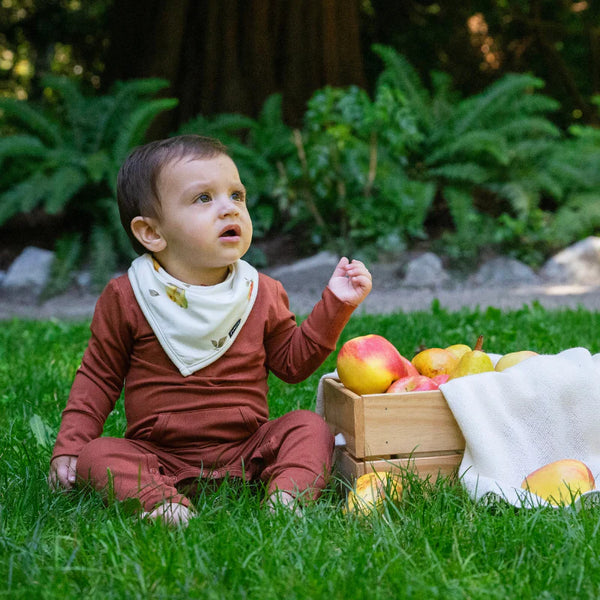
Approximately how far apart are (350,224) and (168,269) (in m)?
5.56

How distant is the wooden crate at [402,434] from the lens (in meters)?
2.18

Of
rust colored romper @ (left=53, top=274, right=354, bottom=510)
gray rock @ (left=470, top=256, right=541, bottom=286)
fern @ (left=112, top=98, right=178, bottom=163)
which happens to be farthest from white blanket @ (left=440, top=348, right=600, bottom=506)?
fern @ (left=112, top=98, right=178, bottom=163)

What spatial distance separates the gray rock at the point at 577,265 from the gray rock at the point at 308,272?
2.18 metres

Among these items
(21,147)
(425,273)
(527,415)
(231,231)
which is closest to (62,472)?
(231,231)

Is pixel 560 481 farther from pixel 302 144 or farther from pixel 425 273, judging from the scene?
pixel 302 144

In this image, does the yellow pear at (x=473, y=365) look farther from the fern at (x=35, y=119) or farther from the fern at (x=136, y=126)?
the fern at (x=35, y=119)

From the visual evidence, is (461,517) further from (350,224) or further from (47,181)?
(47,181)

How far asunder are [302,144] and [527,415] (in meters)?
6.17

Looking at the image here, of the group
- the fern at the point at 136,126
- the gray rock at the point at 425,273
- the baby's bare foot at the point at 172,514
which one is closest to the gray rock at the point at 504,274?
the gray rock at the point at 425,273

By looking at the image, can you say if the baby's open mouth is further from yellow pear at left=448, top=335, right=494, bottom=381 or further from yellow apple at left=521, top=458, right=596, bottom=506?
yellow apple at left=521, top=458, right=596, bottom=506

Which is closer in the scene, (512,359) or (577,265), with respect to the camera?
(512,359)

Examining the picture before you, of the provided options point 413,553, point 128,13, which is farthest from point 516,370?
point 128,13

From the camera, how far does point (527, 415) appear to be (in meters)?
2.27

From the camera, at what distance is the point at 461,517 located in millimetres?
1925
